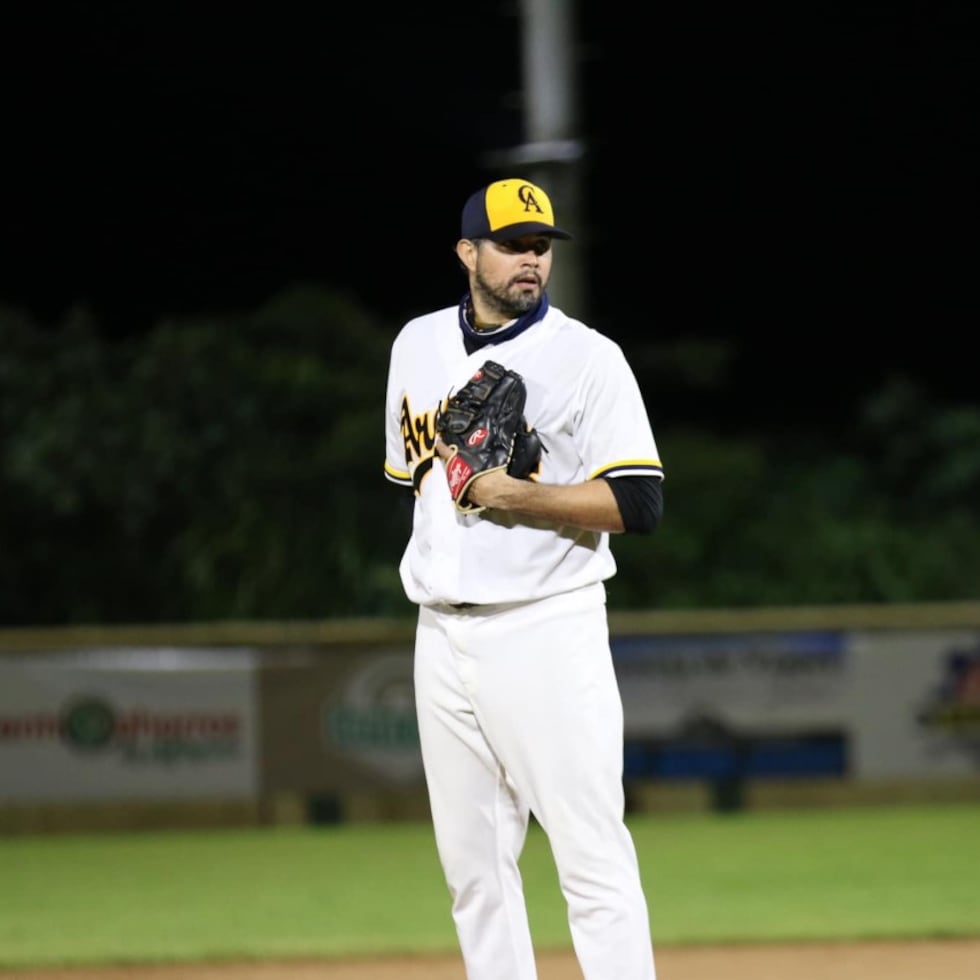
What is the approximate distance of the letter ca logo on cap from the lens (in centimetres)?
331

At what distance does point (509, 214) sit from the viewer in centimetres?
329

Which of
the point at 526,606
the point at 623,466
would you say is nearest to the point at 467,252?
the point at 623,466

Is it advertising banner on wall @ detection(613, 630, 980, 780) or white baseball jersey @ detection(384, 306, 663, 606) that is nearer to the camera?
white baseball jersey @ detection(384, 306, 663, 606)

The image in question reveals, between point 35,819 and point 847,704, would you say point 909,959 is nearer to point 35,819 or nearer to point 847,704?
point 847,704

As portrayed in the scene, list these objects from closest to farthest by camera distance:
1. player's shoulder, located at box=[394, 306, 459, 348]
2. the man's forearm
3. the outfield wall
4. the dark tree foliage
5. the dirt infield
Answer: the man's forearm → player's shoulder, located at box=[394, 306, 459, 348] → the dirt infield → the outfield wall → the dark tree foliage

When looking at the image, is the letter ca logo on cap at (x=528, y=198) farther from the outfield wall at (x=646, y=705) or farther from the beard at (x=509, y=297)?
the outfield wall at (x=646, y=705)

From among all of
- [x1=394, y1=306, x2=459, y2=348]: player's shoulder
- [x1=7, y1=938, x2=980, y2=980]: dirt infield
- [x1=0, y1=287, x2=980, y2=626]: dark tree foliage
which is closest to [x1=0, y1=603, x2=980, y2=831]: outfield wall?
[x1=7, y1=938, x2=980, y2=980]: dirt infield

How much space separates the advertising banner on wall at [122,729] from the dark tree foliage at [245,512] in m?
4.05

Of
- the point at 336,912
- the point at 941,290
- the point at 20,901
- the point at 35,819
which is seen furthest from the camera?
the point at 941,290

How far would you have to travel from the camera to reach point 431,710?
3365 mm

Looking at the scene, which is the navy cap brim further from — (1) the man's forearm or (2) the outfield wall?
(2) the outfield wall

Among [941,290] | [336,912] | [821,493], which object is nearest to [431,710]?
[336,912]

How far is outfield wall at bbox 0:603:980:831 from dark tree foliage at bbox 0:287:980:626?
3715mm

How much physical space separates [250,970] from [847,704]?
A: 445 centimetres
